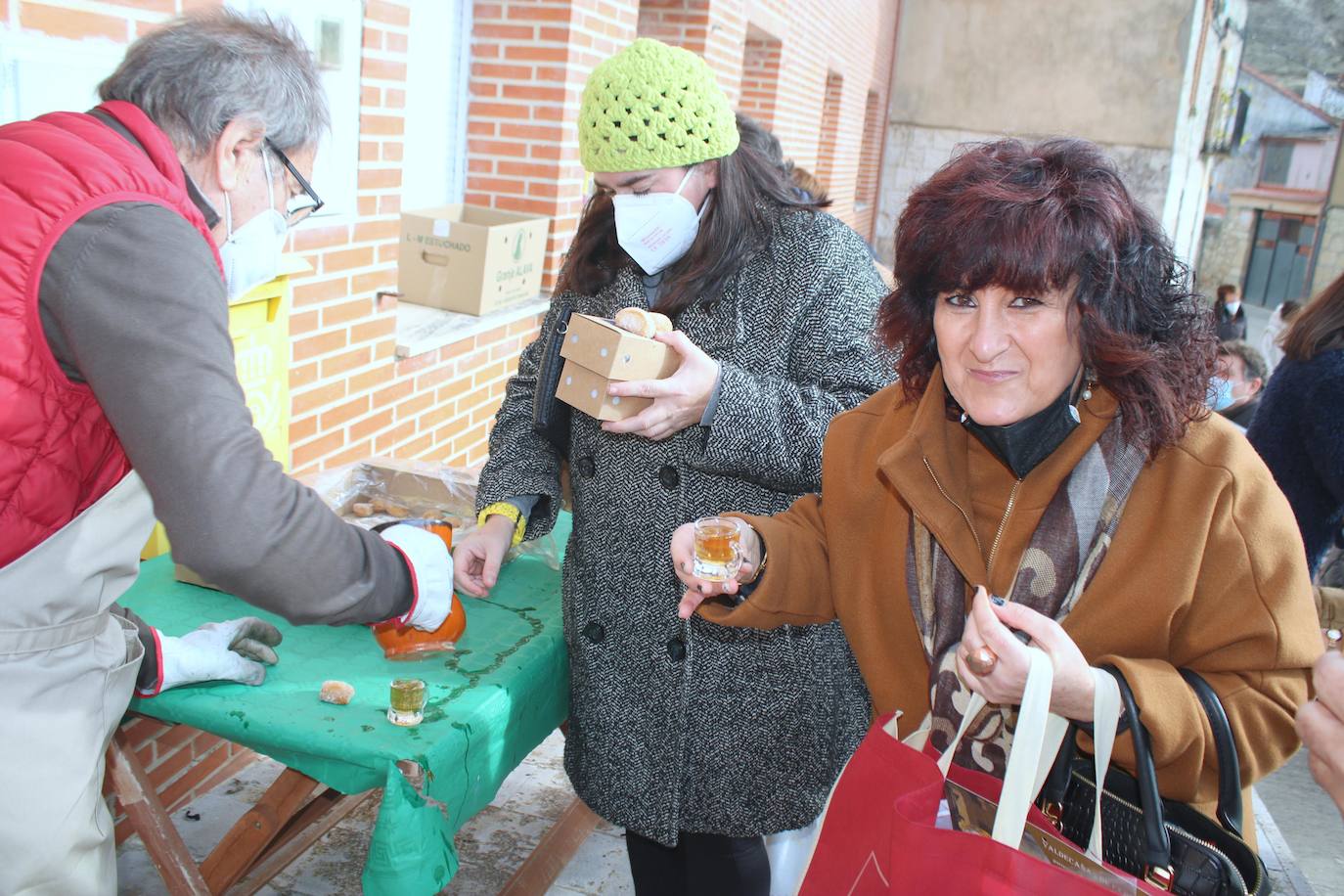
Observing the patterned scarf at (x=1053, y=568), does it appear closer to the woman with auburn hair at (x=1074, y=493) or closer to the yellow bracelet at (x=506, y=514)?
the woman with auburn hair at (x=1074, y=493)

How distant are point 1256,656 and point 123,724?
198 cm

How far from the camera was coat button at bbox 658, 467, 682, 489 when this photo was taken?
2068 mm

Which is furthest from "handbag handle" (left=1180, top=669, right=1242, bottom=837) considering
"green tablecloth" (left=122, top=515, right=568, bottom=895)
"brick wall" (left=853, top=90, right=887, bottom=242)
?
"brick wall" (left=853, top=90, right=887, bottom=242)

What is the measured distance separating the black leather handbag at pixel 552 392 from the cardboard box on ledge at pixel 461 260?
2.12 metres

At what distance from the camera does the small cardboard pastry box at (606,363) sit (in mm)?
1851

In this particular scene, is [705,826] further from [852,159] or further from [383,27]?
[852,159]

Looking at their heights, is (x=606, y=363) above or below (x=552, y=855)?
above

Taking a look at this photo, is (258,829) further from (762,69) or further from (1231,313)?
(1231,313)

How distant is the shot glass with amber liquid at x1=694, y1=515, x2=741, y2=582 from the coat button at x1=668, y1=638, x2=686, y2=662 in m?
0.37

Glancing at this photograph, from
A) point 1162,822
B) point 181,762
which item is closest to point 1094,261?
point 1162,822

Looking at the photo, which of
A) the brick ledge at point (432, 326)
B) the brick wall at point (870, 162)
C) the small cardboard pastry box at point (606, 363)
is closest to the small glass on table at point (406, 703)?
the small cardboard pastry box at point (606, 363)

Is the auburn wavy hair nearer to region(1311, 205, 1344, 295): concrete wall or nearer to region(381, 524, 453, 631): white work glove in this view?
region(381, 524, 453, 631): white work glove

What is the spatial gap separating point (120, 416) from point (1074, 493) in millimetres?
1250

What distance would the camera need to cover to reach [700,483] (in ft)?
6.78
